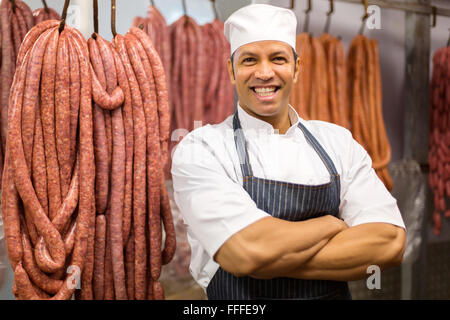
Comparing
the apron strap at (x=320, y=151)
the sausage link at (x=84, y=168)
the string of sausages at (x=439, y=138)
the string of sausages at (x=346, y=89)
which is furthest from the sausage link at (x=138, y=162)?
the string of sausages at (x=439, y=138)

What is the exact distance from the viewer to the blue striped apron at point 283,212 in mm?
1078

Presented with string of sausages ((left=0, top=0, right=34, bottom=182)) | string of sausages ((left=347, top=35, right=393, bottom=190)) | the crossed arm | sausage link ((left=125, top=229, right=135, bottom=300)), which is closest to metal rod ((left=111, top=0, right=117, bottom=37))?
string of sausages ((left=0, top=0, right=34, bottom=182))

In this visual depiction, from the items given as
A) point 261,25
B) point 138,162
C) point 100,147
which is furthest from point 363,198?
point 100,147

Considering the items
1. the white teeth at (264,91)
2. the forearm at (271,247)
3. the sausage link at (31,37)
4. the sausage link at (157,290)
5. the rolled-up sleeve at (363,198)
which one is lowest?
the sausage link at (157,290)

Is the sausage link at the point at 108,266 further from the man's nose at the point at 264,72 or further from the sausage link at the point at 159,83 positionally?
the man's nose at the point at 264,72

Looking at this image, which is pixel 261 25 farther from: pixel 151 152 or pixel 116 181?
pixel 116 181

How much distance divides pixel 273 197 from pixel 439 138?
1.20 m

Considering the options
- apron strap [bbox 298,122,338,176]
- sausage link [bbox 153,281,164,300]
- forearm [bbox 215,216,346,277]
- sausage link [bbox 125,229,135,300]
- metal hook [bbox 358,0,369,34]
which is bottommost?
sausage link [bbox 153,281,164,300]

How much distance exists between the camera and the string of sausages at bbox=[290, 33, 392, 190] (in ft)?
5.60

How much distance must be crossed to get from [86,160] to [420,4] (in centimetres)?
152

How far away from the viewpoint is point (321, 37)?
1.72 metres

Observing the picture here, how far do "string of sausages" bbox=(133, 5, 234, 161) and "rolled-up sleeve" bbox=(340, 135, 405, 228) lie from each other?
1.57 feet

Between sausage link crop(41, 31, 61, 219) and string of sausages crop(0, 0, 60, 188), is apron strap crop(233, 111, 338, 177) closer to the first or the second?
sausage link crop(41, 31, 61, 219)

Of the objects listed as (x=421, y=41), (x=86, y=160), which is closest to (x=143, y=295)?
(x=86, y=160)
